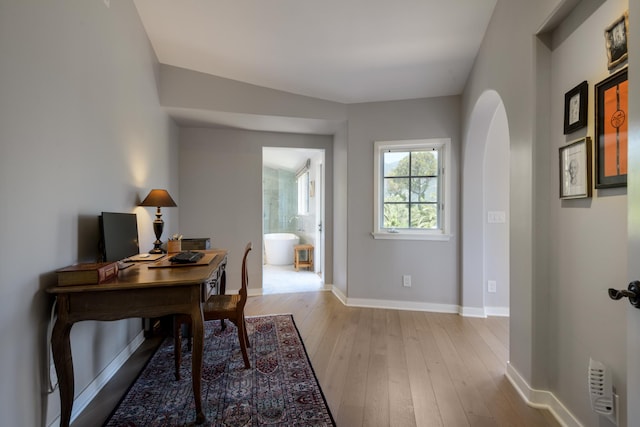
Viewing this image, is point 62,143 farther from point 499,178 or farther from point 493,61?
point 499,178

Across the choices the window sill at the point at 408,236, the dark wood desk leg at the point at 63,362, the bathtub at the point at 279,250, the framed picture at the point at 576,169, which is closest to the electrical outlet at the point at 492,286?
the window sill at the point at 408,236

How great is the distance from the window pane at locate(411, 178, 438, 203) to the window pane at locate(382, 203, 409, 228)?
0.15 metres

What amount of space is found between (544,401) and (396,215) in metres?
2.11

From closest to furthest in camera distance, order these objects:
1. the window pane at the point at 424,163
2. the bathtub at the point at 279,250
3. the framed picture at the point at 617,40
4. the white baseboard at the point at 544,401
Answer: the framed picture at the point at 617,40 → the white baseboard at the point at 544,401 → the window pane at the point at 424,163 → the bathtub at the point at 279,250

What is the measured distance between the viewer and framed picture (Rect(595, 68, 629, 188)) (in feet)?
3.95

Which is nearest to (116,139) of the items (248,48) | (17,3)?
(17,3)

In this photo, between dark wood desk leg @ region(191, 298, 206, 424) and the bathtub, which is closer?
dark wood desk leg @ region(191, 298, 206, 424)

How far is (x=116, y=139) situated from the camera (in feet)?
6.93

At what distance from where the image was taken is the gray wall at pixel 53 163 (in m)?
1.21

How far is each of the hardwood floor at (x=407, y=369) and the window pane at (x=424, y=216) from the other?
1002 mm

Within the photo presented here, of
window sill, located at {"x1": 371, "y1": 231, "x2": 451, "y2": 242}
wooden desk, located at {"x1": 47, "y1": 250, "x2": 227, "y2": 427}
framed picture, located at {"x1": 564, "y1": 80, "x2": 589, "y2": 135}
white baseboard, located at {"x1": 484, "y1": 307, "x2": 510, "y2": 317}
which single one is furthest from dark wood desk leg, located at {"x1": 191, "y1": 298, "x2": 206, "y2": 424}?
white baseboard, located at {"x1": 484, "y1": 307, "x2": 510, "y2": 317}

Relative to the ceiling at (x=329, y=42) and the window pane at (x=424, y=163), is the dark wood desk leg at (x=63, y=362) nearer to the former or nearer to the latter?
the ceiling at (x=329, y=42)

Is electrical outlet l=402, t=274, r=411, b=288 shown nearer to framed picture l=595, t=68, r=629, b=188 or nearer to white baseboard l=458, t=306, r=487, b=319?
white baseboard l=458, t=306, r=487, b=319

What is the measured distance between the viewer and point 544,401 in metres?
1.72
